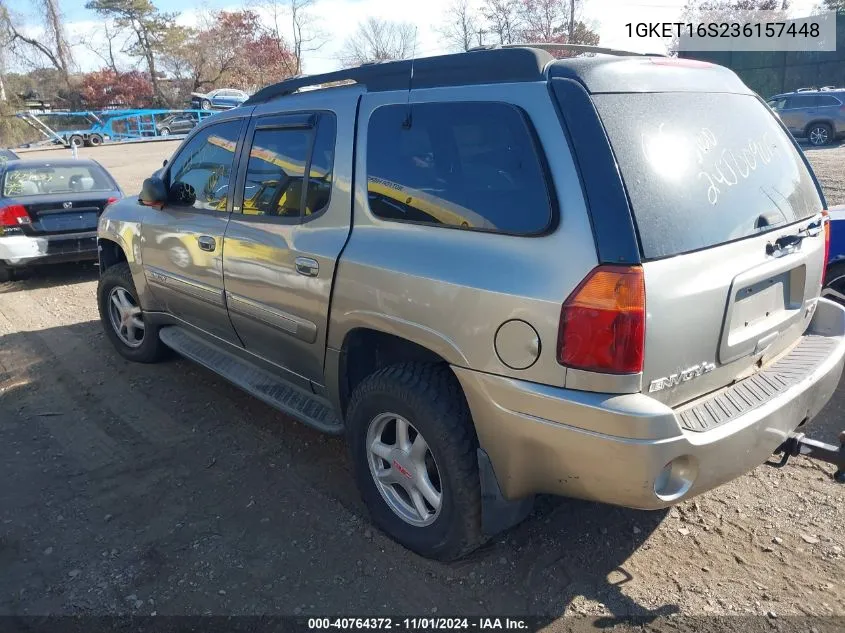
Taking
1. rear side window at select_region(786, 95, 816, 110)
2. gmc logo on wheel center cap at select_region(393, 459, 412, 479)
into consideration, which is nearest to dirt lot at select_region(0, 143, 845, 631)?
gmc logo on wheel center cap at select_region(393, 459, 412, 479)

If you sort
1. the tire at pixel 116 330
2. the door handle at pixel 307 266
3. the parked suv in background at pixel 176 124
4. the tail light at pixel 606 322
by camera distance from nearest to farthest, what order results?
the tail light at pixel 606 322 → the door handle at pixel 307 266 → the tire at pixel 116 330 → the parked suv in background at pixel 176 124

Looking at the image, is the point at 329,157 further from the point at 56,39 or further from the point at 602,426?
the point at 56,39

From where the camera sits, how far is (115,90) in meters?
47.2

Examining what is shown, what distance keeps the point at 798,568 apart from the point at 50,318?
6.80 meters

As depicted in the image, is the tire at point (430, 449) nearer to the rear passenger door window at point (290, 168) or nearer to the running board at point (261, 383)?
the running board at point (261, 383)

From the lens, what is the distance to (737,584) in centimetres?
266

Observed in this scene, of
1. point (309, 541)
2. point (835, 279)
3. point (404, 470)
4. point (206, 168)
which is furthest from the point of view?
point (835, 279)

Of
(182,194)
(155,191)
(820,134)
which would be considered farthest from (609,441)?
(820,134)

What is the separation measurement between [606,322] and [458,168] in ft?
2.88

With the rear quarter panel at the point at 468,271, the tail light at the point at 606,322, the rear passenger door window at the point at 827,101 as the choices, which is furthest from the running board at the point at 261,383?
the rear passenger door window at the point at 827,101

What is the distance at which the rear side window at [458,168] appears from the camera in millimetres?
2307

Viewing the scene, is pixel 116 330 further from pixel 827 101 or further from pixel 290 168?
pixel 827 101

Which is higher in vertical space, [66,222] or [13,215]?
[13,215]

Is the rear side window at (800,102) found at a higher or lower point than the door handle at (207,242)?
higher
